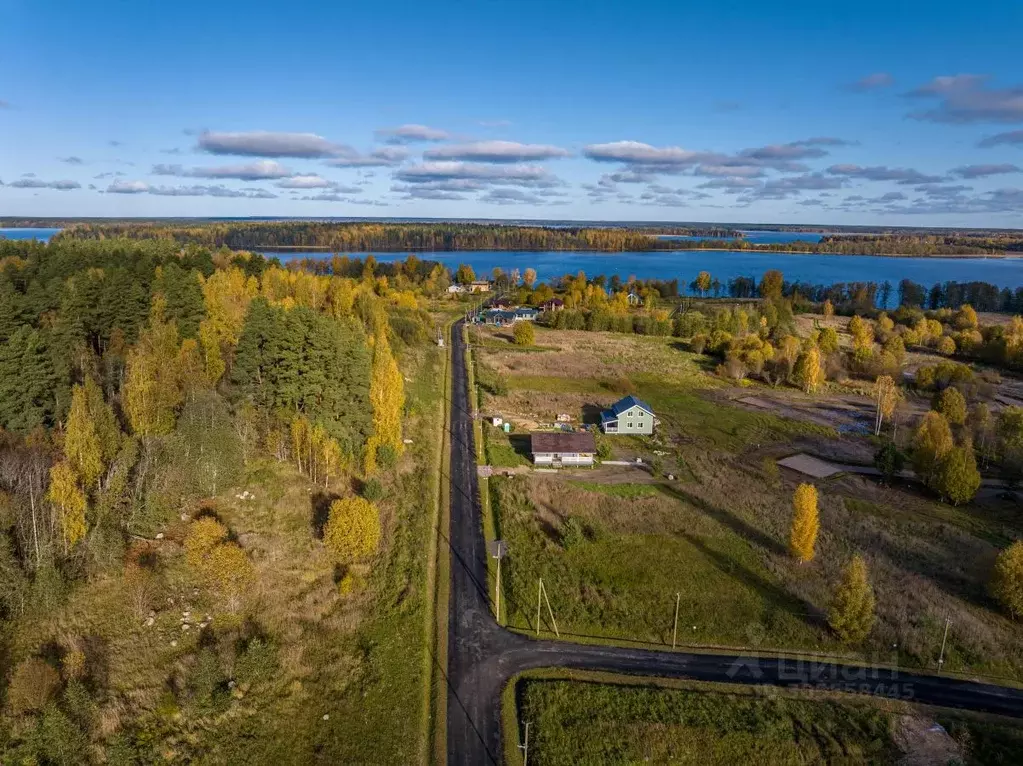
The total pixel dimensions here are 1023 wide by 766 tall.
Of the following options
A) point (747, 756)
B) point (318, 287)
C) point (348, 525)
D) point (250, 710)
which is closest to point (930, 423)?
point (747, 756)

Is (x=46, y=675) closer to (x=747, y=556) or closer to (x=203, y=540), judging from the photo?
(x=203, y=540)

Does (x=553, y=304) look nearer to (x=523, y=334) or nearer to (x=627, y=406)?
(x=523, y=334)

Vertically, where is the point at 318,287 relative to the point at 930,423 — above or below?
above

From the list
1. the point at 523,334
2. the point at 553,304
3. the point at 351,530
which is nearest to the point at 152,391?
the point at 351,530

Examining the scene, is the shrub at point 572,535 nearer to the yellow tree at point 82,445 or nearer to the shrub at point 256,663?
the shrub at point 256,663

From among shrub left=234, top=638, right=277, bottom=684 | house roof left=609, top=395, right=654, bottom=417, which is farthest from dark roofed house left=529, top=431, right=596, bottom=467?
shrub left=234, top=638, right=277, bottom=684
